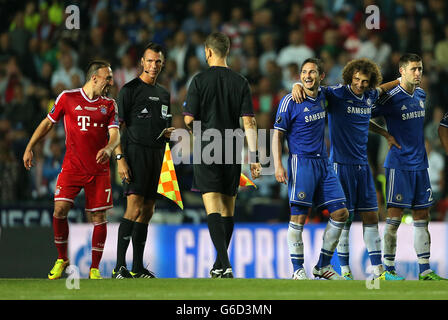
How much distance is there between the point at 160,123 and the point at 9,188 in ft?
18.2

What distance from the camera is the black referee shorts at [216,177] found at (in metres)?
8.23

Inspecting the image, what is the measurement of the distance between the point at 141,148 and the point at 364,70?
2.29 m

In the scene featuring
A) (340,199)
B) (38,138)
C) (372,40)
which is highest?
(372,40)

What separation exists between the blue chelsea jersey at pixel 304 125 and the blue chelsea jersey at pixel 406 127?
100 cm

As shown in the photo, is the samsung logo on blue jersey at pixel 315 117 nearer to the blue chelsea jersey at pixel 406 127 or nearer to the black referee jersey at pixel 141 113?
the blue chelsea jersey at pixel 406 127

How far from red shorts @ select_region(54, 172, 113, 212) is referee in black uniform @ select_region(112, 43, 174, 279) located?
282 mm

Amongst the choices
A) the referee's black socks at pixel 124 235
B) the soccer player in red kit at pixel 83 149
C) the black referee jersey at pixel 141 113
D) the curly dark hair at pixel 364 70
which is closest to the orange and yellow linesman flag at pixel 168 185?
the black referee jersey at pixel 141 113

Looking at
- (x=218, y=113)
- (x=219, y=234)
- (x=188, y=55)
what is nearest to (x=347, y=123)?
(x=218, y=113)

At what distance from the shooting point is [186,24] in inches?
673

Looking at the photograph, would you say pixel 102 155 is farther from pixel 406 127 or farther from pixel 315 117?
pixel 406 127

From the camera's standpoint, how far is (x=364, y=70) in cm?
873

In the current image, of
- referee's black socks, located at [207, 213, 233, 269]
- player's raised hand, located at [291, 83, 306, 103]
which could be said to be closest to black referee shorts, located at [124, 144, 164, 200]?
referee's black socks, located at [207, 213, 233, 269]
